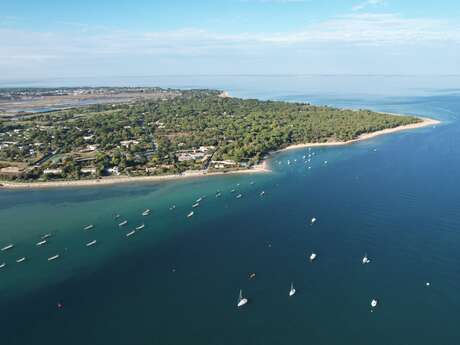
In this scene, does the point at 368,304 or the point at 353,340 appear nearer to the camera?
the point at 353,340

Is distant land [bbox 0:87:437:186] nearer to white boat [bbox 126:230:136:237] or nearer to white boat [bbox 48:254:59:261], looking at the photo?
white boat [bbox 126:230:136:237]

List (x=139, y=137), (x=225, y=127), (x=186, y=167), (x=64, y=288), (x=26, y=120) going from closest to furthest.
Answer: (x=64, y=288)
(x=186, y=167)
(x=139, y=137)
(x=225, y=127)
(x=26, y=120)

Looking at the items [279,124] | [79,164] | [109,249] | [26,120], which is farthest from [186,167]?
[26,120]

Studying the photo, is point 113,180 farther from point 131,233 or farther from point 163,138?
point 163,138

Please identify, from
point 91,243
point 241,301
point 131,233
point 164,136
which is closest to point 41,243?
point 91,243

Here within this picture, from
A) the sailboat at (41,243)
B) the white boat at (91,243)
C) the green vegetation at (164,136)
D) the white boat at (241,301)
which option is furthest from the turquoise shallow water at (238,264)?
the green vegetation at (164,136)

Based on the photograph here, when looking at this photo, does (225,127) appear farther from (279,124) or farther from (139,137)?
(139,137)

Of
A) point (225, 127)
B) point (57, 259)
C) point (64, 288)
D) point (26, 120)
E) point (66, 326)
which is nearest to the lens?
point (66, 326)
